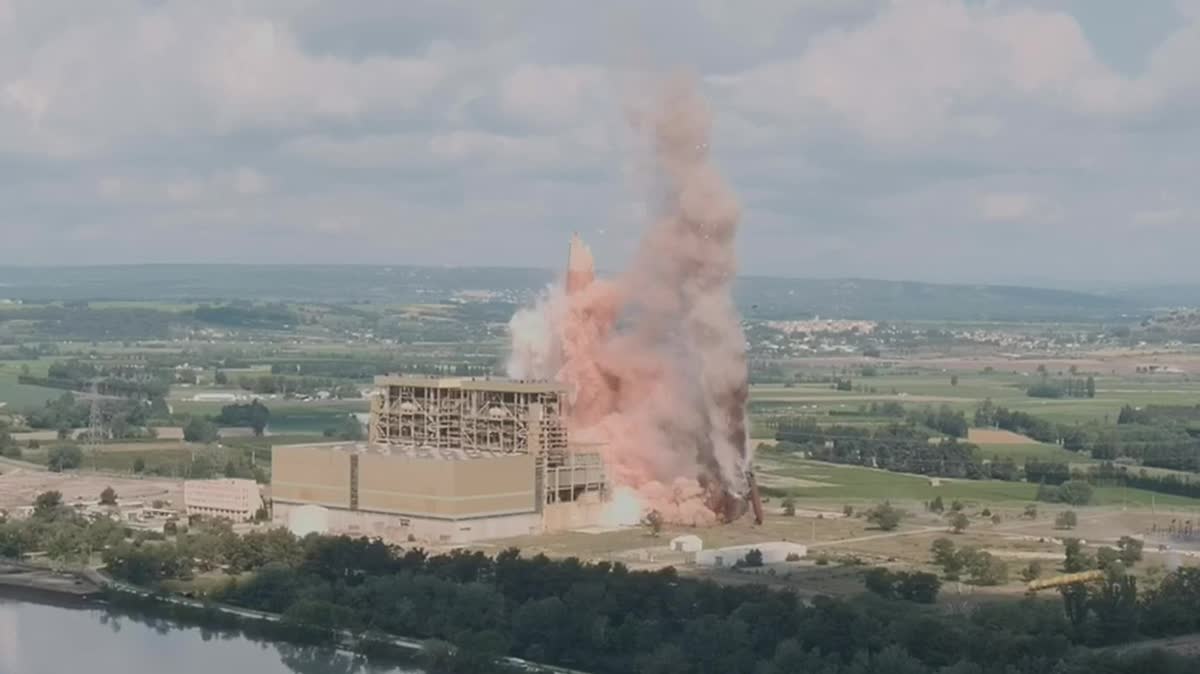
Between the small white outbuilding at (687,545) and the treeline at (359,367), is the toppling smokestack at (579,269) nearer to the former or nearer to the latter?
the small white outbuilding at (687,545)

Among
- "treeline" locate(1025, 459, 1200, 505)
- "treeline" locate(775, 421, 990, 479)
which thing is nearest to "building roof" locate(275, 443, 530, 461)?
"treeline" locate(1025, 459, 1200, 505)

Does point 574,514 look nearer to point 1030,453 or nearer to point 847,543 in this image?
point 847,543

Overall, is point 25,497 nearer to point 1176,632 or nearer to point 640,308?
point 640,308

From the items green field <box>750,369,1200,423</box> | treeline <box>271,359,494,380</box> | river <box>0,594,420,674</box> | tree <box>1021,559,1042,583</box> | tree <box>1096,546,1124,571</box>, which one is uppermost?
treeline <box>271,359,494,380</box>

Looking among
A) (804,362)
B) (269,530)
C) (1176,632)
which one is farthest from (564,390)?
(804,362)

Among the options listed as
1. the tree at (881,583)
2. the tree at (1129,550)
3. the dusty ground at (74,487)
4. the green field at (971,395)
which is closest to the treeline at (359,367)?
the green field at (971,395)

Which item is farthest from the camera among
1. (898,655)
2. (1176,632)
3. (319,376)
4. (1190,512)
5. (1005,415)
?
(319,376)

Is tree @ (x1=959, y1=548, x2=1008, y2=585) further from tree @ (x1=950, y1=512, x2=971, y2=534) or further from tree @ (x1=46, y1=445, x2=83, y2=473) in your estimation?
tree @ (x1=46, y1=445, x2=83, y2=473)
